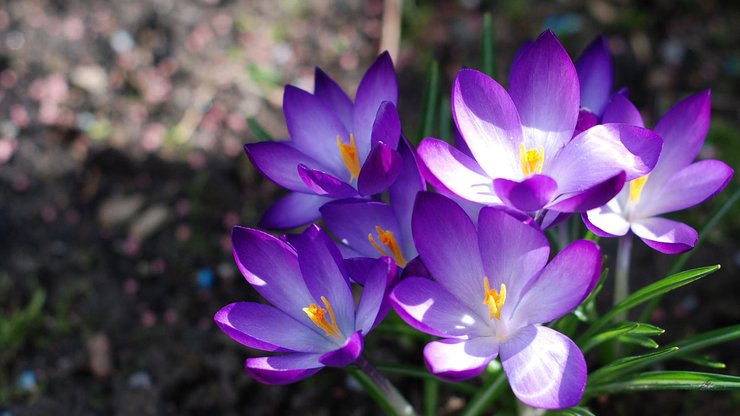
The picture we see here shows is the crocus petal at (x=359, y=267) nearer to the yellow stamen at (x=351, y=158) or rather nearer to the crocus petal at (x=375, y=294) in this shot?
the crocus petal at (x=375, y=294)

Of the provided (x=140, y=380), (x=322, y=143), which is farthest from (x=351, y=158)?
(x=140, y=380)

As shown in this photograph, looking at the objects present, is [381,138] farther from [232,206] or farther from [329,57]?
[329,57]

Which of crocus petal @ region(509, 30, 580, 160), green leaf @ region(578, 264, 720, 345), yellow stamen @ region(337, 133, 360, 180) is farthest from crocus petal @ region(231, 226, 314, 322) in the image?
green leaf @ region(578, 264, 720, 345)

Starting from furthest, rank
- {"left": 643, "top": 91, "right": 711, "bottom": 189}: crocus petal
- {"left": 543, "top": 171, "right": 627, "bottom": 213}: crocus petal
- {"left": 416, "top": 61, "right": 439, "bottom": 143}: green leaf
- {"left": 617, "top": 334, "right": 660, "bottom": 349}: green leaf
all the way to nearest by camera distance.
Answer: {"left": 416, "top": 61, "right": 439, "bottom": 143}: green leaf
{"left": 643, "top": 91, "right": 711, "bottom": 189}: crocus petal
{"left": 617, "top": 334, "right": 660, "bottom": 349}: green leaf
{"left": 543, "top": 171, "right": 627, "bottom": 213}: crocus petal

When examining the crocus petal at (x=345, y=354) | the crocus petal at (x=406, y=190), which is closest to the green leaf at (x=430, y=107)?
the crocus petal at (x=406, y=190)

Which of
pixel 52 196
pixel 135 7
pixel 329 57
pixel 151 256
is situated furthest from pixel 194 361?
pixel 135 7

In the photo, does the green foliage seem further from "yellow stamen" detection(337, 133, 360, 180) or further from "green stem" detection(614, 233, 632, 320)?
"green stem" detection(614, 233, 632, 320)
